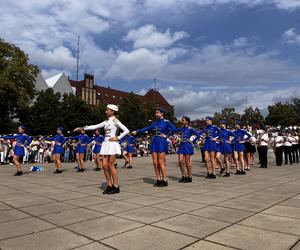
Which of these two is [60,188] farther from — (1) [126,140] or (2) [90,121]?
(2) [90,121]

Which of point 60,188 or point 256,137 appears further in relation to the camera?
point 256,137

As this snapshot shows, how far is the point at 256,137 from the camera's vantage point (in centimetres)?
1831

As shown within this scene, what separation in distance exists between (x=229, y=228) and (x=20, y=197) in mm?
4972

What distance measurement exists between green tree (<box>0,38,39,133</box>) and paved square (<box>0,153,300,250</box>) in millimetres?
36432

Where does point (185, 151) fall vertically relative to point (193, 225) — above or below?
above

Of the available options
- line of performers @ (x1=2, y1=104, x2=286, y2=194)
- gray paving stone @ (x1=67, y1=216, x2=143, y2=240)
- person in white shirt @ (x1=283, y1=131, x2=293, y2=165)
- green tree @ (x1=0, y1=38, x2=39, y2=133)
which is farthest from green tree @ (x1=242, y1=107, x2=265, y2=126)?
gray paving stone @ (x1=67, y1=216, x2=143, y2=240)

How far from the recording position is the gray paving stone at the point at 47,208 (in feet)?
20.0

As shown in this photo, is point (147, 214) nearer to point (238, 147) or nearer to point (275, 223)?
point (275, 223)

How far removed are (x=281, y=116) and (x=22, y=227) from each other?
8570 cm

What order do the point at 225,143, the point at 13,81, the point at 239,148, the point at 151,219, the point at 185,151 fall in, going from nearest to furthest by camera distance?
the point at 151,219, the point at 185,151, the point at 225,143, the point at 239,148, the point at 13,81

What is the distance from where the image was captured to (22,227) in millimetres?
5055

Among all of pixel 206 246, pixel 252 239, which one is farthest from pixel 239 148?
pixel 206 246

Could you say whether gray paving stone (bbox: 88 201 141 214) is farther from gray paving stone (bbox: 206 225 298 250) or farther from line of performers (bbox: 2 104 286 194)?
gray paving stone (bbox: 206 225 298 250)

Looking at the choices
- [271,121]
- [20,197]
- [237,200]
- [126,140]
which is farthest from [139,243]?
[271,121]
